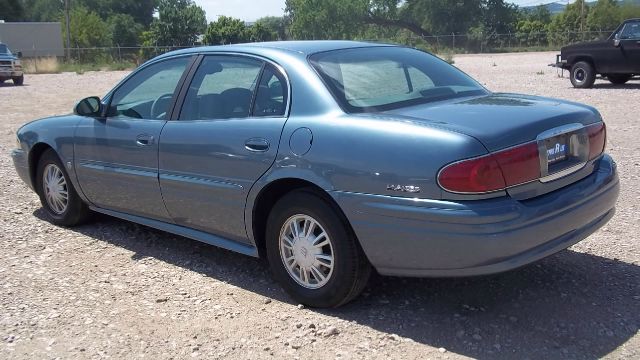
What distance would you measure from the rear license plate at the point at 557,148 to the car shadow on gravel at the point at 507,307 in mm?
880

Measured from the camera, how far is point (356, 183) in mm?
3664

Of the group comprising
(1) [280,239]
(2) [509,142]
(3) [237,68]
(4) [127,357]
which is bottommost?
(4) [127,357]

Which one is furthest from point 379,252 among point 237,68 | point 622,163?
point 622,163

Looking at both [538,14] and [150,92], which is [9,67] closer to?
[150,92]

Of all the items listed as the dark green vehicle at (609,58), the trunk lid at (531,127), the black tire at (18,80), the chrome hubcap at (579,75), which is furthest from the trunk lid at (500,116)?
the black tire at (18,80)

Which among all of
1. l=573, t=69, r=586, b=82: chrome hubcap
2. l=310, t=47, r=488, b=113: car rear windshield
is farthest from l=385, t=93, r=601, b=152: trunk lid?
l=573, t=69, r=586, b=82: chrome hubcap

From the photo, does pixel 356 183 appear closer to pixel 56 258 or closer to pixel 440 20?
pixel 56 258

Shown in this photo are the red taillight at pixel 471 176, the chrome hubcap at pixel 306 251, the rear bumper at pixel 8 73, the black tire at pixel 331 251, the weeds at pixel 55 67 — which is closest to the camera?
the red taillight at pixel 471 176

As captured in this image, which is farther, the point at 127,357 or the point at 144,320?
the point at 144,320

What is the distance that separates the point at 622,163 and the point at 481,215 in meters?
5.04

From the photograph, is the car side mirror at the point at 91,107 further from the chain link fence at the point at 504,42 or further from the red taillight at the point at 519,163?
the chain link fence at the point at 504,42

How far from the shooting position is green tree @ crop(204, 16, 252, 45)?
Answer: 198 feet

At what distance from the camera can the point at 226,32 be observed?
62500 mm

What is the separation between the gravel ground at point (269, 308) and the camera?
3.61 m
